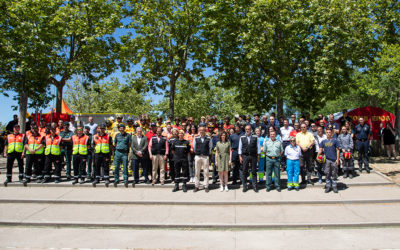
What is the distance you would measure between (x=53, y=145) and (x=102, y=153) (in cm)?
205

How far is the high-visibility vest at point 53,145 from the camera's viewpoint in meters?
10.3

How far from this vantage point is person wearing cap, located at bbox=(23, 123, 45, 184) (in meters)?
10.2

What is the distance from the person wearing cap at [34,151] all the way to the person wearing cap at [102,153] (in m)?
2.15

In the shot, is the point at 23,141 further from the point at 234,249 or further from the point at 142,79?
the point at 234,249

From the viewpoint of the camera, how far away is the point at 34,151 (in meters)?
10.2

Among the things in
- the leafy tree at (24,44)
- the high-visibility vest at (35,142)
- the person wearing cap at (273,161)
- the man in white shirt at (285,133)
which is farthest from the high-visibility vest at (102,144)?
the leafy tree at (24,44)

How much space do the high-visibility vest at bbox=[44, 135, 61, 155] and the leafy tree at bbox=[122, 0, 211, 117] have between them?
6284 mm

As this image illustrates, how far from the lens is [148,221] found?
6887mm

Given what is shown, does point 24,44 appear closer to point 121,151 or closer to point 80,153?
point 80,153

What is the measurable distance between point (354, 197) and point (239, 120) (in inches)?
192

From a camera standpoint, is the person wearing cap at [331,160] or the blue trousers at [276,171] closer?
the person wearing cap at [331,160]

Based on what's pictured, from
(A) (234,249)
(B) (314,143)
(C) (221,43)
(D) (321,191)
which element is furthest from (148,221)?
(C) (221,43)

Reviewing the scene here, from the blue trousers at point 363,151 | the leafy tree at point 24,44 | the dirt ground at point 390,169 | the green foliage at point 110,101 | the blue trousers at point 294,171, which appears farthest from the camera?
Answer: the green foliage at point 110,101

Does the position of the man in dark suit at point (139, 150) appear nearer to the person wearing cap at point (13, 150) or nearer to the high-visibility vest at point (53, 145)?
the high-visibility vest at point (53, 145)
